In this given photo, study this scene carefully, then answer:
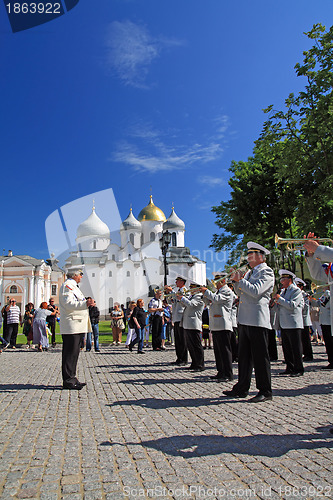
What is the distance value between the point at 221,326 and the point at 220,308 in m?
0.37

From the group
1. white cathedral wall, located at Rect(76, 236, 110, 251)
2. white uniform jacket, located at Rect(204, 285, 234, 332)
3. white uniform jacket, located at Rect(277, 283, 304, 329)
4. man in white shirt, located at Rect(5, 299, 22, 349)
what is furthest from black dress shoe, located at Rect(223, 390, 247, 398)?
white cathedral wall, located at Rect(76, 236, 110, 251)

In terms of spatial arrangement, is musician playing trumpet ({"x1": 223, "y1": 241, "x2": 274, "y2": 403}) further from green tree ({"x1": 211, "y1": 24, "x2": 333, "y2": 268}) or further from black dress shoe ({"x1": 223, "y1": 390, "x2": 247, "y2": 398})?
green tree ({"x1": 211, "y1": 24, "x2": 333, "y2": 268})

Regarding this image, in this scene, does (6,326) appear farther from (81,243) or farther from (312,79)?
(81,243)

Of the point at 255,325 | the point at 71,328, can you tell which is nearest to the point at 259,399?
the point at 255,325

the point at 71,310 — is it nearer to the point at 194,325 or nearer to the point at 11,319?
the point at 194,325

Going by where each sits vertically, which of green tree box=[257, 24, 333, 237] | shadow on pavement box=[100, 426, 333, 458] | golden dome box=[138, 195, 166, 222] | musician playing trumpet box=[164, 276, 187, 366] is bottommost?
shadow on pavement box=[100, 426, 333, 458]

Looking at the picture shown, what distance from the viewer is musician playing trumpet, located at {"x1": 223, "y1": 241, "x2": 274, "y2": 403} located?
5.67 metres

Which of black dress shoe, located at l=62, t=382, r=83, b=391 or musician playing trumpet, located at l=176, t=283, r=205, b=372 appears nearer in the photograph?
black dress shoe, located at l=62, t=382, r=83, b=391

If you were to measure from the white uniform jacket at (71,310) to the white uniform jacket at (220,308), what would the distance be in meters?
2.42

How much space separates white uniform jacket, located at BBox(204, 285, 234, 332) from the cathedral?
57948 mm

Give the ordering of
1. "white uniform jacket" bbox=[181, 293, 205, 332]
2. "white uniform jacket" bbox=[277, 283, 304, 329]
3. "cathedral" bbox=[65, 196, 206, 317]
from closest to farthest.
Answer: "white uniform jacket" bbox=[277, 283, 304, 329]
"white uniform jacket" bbox=[181, 293, 205, 332]
"cathedral" bbox=[65, 196, 206, 317]

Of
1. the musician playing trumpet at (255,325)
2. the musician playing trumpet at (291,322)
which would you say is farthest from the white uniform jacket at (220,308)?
the musician playing trumpet at (255,325)

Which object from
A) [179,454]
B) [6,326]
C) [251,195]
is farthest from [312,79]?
[179,454]

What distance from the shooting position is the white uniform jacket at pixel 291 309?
326 inches
